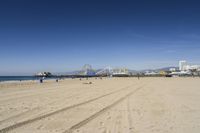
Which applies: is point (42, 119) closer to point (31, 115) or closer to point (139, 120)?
point (31, 115)

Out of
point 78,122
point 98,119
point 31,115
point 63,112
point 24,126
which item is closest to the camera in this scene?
point 24,126

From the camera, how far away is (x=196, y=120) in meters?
8.22

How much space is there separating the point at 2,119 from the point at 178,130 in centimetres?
615

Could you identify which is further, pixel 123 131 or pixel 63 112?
pixel 63 112

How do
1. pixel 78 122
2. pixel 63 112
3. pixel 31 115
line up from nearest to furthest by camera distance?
pixel 78 122 → pixel 31 115 → pixel 63 112

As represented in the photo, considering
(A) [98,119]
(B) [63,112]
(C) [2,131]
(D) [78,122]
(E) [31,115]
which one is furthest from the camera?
(B) [63,112]

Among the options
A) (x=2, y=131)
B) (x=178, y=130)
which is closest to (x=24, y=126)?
(x=2, y=131)

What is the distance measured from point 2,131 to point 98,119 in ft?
11.0

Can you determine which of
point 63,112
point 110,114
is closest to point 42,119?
point 63,112

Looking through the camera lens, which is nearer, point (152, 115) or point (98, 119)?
point (98, 119)

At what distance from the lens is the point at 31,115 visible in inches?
350

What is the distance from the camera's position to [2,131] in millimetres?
6520

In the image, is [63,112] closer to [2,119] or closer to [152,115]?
[2,119]

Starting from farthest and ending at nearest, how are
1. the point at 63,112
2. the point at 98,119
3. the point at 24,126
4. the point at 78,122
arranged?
the point at 63,112
the point at 98,119
the point at 78,122
the point at 24,126
